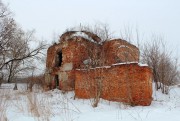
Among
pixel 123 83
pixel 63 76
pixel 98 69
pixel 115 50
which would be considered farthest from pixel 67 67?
pixel 123 83

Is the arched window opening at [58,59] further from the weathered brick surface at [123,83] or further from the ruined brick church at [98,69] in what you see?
the weathered brick surface at [123,83]

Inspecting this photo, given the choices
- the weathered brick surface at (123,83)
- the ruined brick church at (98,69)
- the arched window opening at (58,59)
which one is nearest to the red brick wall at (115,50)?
the ruined brick church at (98,69)

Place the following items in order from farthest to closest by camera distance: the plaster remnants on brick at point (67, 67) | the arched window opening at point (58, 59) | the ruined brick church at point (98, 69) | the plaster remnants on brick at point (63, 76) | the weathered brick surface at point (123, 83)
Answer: the arched window opening at point (58, 59)
the plaster remnants on brick at point (63, 76)
the plaster remnants on brick at point (67, 67)
the ruined brick church at point (98, 69)
the weathered brick surface at point (123, 83)

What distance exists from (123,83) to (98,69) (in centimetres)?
160

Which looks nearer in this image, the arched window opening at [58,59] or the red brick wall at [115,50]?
the red brick wall at [115,50]

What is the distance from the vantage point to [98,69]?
12.4 meters

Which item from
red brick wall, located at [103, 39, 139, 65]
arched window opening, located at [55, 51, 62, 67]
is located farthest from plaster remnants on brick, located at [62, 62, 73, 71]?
red brick wall, located at [103, 39, 139, 65]

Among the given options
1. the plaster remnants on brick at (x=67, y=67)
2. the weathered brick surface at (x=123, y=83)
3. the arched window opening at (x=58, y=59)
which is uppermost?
the arched window opening at (x=58, y=59)

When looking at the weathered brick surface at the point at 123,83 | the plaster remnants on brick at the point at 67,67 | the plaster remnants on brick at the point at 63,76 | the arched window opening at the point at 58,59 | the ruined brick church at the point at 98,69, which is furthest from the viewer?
the arched window opening at the point at 58,59

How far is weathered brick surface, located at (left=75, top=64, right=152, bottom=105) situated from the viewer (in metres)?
11.6

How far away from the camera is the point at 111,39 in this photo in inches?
752

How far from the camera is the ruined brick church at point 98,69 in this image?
1177 centimetres

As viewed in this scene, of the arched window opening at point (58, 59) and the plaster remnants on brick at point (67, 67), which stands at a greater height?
the arched window opening at point (58, 59)

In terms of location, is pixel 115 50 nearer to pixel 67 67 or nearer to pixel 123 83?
pixel 67 67
